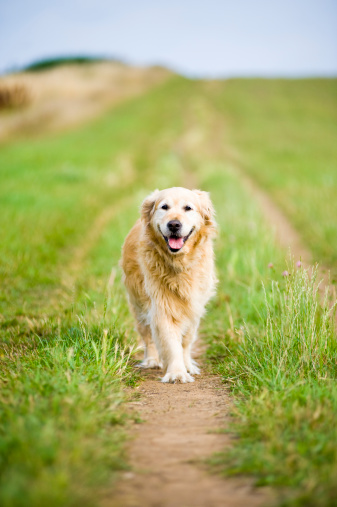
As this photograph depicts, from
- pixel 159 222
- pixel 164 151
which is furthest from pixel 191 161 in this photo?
pixel 159 222

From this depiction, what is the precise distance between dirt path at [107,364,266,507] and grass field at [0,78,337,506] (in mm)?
Result: 100

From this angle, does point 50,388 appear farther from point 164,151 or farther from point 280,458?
point 164,151

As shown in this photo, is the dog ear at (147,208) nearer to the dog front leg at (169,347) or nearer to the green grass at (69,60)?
the dog front leg at (169,347)

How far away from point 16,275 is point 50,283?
47cm

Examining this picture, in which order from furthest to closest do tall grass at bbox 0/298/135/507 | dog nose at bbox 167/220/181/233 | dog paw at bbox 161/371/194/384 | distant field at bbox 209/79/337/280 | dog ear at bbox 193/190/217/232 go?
distant field at bbox 209/79/337/280 → dog ear at bbox 193/190/217/232 → dog nose at bbox 167/220/181/233 → dog paw at bbox 161/371/194/384 → tall grass at bbox 0/298/135/507

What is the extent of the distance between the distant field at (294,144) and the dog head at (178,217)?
2.86 meters

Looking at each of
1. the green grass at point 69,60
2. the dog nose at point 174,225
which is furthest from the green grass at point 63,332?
the green grass at point 69,60

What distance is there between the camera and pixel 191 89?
1887 inches

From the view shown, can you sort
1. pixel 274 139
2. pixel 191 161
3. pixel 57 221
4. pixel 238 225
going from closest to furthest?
1. pixel 238 225
2. pixel 57 221
3. pixel 191 161
4. pixel 274 139

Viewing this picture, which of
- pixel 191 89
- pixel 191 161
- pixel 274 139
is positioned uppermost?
pixel 191 89

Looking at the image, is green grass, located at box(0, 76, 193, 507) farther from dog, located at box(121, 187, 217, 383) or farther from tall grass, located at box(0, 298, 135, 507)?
dog, located at box(121, 187, 217, 383)

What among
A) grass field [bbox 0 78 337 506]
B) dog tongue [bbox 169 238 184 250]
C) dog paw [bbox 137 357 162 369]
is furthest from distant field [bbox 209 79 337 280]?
dog tongue [bbox 169 238 184 250]

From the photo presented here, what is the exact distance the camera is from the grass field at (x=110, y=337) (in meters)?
2.22

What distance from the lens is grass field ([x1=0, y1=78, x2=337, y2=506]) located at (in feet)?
7.29
